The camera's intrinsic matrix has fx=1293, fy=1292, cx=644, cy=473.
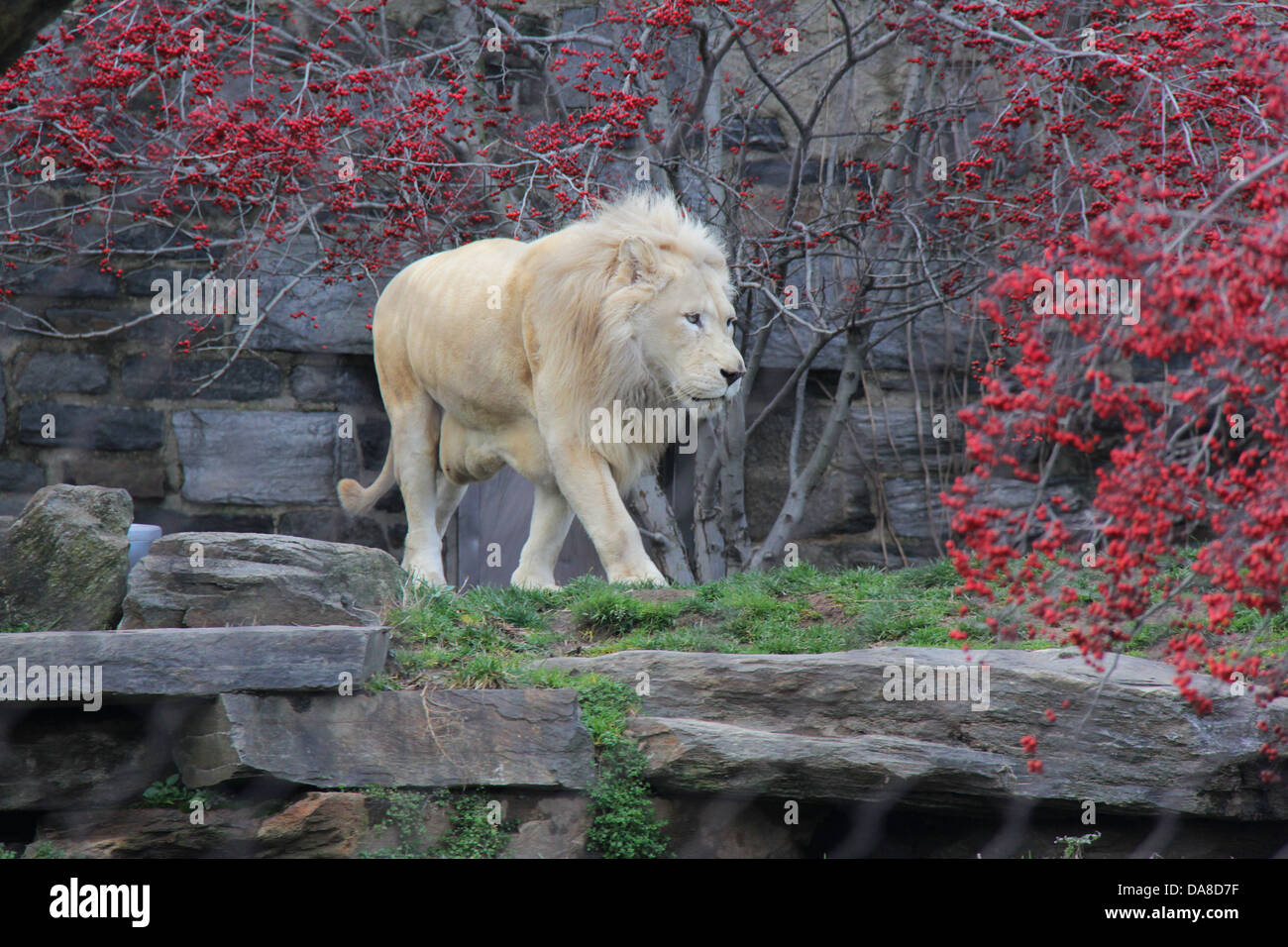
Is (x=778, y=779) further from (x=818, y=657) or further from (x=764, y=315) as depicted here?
(x=764, y=315)

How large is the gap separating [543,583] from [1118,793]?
2.48 m

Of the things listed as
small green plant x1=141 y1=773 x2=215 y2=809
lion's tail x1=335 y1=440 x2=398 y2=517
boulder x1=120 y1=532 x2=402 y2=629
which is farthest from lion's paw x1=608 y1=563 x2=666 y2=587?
small green plant x1=141 y1=773 x2=215 y2=809

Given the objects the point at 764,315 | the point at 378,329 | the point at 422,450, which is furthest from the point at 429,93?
the point at 764,315

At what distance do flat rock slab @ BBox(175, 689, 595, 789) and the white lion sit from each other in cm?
134

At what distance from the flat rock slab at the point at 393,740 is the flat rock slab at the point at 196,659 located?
69 mm

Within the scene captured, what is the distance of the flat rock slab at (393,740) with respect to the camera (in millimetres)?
3488

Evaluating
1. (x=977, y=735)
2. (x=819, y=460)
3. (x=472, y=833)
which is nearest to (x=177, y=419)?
(x=819, y=460)

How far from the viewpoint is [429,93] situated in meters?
5.62

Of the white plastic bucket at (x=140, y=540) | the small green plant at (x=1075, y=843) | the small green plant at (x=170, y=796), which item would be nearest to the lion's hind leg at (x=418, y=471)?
the white plastic bucket at (x=140, y=540)

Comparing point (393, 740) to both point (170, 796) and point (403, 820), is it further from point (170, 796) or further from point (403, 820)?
point (170, 796)

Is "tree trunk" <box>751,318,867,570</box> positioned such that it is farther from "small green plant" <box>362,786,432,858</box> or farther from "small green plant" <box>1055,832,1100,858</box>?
"small green plant" <box>362,786,432,858</box>

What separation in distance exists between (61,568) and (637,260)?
231 centimetres

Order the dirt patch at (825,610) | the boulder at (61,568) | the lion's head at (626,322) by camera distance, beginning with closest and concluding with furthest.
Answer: the boulder at (61,568)
the dirt patch at (825,610)
the lion's head at (626,322)

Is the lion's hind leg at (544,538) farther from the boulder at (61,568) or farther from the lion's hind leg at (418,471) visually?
the boulder at (61,568)
